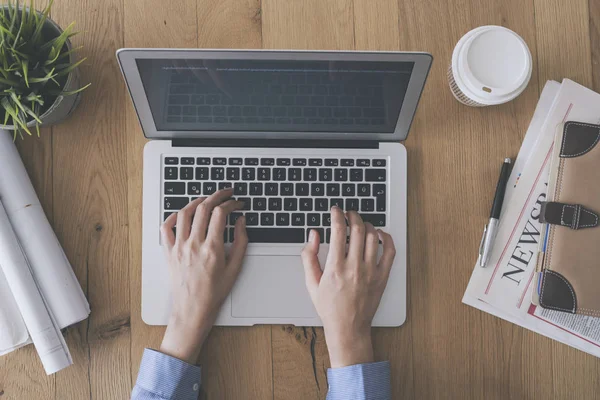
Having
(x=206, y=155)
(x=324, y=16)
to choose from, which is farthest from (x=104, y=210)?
(x=324, y=16)

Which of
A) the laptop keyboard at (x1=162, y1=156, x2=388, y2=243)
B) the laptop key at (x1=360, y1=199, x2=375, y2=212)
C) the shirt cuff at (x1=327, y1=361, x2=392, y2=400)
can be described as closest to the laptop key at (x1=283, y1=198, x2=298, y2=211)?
the laptop keyboard at (x1=162, y1=156, x2=388, y2=243)

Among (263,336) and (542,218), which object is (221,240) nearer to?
(263,336)

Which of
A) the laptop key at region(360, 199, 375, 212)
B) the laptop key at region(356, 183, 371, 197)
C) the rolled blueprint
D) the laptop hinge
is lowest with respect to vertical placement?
the rolled blueprint

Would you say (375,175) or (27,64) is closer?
(27,64)

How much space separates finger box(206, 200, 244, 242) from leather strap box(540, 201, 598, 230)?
0.48 meters

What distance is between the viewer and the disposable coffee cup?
0.72 m

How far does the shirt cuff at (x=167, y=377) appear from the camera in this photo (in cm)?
71

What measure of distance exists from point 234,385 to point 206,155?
0.36 meters

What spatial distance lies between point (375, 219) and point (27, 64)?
0.54 meters

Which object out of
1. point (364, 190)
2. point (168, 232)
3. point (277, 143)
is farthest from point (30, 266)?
point (364, 190)

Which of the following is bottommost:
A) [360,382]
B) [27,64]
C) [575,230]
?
[360,382]

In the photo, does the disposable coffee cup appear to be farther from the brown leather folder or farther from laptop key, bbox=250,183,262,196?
laptop key, bbox=250,183,262,196

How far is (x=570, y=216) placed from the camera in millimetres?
731

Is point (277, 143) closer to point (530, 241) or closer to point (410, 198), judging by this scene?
point (410, 198)
